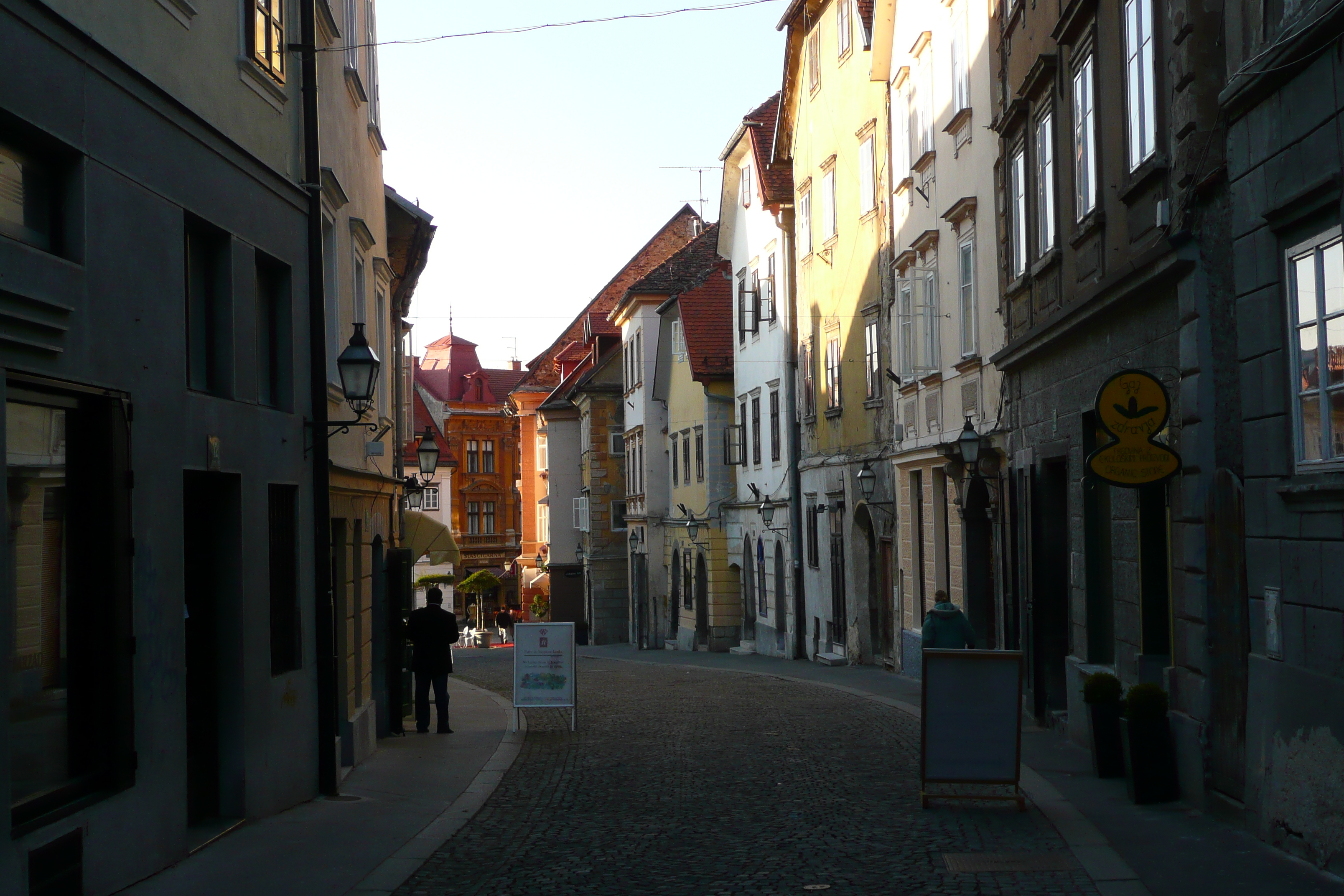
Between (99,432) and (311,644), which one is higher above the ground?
(99,432)

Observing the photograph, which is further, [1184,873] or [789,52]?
[789,52]

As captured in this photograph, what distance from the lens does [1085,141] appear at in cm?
1380

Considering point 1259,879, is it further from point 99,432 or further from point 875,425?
point 875,425

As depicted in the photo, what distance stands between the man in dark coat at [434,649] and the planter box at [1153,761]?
893 centimetres

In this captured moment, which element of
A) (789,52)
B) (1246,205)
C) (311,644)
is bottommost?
(311,644)

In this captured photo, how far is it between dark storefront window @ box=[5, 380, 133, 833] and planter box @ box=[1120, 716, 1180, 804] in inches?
276

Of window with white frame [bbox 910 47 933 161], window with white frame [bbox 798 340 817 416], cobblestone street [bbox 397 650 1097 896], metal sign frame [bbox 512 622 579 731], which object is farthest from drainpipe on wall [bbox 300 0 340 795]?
window with white frame [bbox 798 340 817 416]

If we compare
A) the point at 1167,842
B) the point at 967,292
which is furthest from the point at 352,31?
the point at 1167,842

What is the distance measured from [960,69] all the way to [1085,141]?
24.5ft

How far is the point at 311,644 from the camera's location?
12523 mm

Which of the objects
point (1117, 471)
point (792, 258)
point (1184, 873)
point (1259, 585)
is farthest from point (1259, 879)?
point (792, 258)

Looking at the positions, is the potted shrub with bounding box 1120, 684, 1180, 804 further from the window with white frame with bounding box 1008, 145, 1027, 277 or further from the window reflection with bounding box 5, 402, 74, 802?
the window reflection with bounding box 5, 402, 74, 802

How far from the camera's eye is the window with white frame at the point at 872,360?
2678 cm

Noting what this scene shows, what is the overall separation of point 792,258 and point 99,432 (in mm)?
27017
